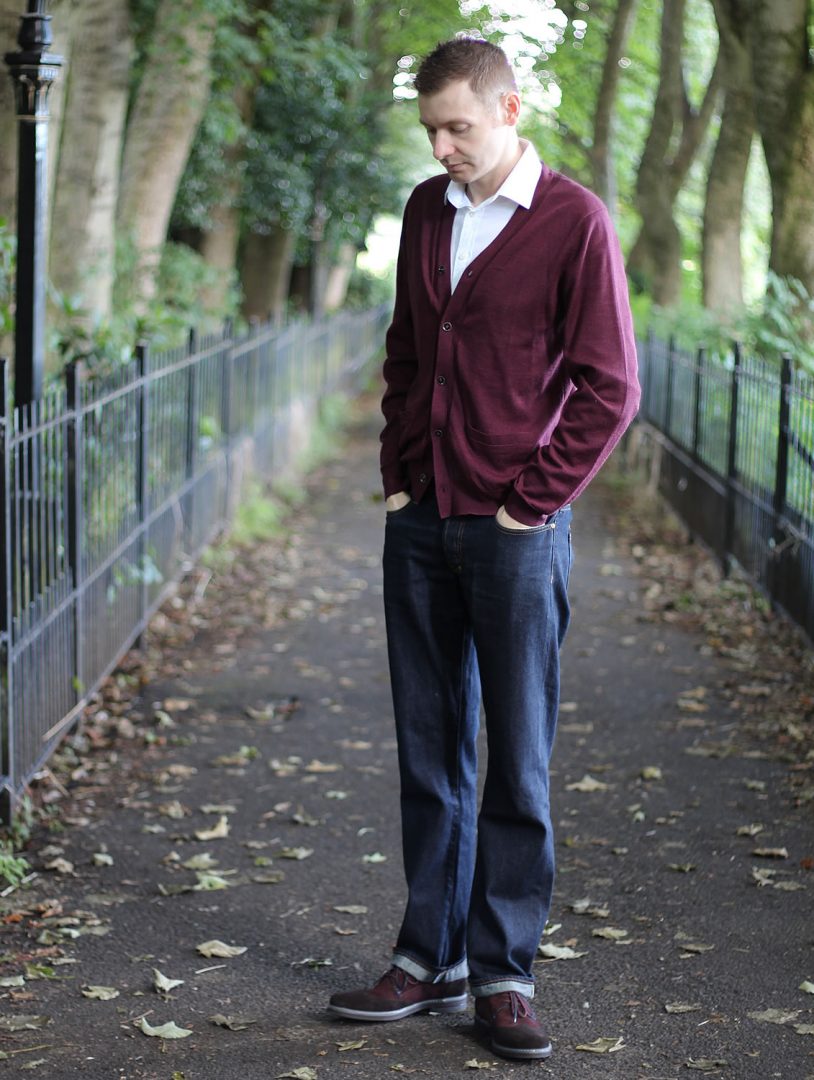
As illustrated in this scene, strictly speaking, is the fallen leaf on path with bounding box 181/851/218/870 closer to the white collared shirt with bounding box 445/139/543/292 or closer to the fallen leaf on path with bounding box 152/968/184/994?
the fallen leaf on path with bounding box 152/968/184/994

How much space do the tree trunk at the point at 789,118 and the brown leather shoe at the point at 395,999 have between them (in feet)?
28.8

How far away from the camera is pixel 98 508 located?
716 cm

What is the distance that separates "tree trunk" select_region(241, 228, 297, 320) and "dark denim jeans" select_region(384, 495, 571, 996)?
1695 cm

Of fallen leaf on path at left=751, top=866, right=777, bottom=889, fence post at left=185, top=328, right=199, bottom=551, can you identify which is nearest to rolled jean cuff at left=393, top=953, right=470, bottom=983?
fallen leaf on path at left=751, top=866, right=777, bottom=889

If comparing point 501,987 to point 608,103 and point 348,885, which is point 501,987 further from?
point 608,103

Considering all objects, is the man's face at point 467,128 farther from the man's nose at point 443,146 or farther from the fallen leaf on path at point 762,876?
the fallen leaf on path at point 762,876

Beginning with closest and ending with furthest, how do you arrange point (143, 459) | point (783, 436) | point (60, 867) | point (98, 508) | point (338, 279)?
point (60, 867), point (98, 508), point (143, 459), point (783, 436), point (338, 279)

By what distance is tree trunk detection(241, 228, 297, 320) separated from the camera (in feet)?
67.3

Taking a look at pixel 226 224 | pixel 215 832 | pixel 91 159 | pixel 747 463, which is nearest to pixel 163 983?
pixel 215 832

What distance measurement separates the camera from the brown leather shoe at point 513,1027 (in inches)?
147

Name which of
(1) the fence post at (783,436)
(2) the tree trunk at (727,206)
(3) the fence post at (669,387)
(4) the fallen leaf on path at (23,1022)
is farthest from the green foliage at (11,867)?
(2) the tree trunk at (727,206)

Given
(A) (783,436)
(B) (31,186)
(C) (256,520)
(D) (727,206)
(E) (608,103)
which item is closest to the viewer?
(B) (31,186)

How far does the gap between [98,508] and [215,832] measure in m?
2.05

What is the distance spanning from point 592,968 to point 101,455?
3.84 metres
